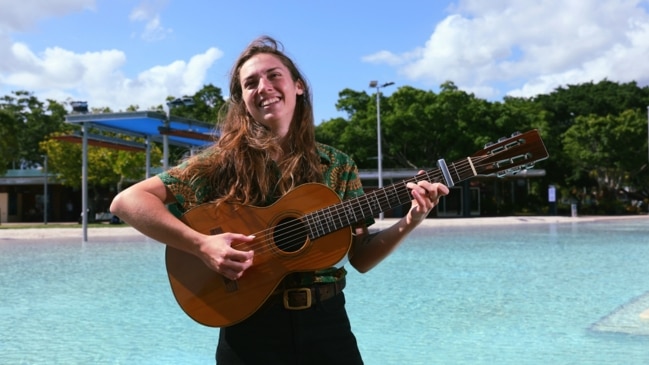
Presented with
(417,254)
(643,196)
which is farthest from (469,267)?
(643,196)

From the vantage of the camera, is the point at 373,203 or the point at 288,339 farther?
the point at 373,203

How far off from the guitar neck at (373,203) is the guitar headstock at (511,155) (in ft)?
0.18

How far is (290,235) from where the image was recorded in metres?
1.98

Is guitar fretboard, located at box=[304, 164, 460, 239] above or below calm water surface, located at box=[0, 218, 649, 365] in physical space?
above

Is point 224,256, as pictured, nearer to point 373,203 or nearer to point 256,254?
point 256,254

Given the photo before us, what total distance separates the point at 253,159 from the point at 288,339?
1.93ft

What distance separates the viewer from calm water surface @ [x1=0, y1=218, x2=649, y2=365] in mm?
4926

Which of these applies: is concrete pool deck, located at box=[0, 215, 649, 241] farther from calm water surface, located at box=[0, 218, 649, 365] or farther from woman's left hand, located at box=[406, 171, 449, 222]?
woman's left hand, located at box=[406, 171, 449, 222]

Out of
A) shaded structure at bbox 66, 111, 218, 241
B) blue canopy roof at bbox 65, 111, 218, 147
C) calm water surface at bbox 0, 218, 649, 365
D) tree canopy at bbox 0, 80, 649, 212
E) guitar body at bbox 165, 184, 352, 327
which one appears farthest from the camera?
tree canopy at bbox 0, 80, 649, 212

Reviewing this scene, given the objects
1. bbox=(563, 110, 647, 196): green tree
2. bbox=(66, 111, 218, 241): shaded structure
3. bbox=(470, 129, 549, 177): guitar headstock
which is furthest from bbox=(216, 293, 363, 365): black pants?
bbox=(563, 110, 647, 196): green tree

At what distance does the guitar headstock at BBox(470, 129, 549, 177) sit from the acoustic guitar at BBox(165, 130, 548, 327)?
16cm

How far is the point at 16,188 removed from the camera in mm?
40844

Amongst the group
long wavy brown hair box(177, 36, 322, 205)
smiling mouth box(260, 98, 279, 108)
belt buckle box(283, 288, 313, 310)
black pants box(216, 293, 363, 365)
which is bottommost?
black pants box(216, 293, 363, 365)

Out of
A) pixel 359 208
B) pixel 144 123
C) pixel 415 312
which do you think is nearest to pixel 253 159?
pixel 359 208
